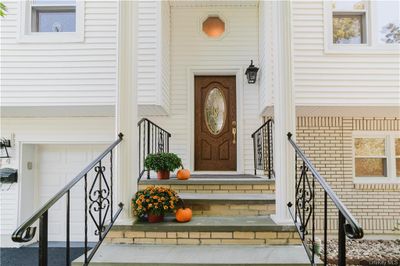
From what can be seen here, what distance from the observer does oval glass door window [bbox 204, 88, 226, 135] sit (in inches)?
235

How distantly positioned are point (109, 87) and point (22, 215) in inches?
123

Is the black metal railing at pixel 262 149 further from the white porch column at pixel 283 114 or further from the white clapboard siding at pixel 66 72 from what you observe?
the white clapboard siding at pixel 66 72

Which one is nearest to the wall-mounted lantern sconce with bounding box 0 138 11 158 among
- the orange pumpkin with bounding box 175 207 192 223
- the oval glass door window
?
the oval glass door window

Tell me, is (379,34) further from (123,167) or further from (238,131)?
(123,167)

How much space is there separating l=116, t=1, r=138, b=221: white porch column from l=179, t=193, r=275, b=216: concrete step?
72 centimetres

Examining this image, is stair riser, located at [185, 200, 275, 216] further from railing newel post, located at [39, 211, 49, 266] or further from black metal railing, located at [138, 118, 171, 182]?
black metal railing, located at [138, 118, 171, 182]

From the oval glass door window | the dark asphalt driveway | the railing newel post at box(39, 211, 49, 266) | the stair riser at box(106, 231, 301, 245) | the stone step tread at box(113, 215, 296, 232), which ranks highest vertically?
the oval glass door window

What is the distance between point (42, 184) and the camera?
6070mm

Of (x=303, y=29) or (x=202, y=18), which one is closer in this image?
(x=303, y=29)

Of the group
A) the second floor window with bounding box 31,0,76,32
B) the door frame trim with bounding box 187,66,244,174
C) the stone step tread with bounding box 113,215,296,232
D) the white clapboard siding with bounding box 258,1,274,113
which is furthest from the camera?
the door frame trim with bounding box 187,66,244,174

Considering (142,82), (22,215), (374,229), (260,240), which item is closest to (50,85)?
(142,82)

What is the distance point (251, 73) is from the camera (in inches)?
221

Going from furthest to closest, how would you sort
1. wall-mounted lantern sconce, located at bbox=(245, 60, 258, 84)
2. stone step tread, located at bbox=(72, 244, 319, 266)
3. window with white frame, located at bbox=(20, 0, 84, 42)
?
wall-mounted lantern sconce, located at bbox=(245, 60, 258, 84)
window with white frame, located at bbox=(20, 0, 84, 42)
stone step tread, located at bbox=(72, 244, 319, 266)

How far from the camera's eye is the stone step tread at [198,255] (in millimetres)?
2492
